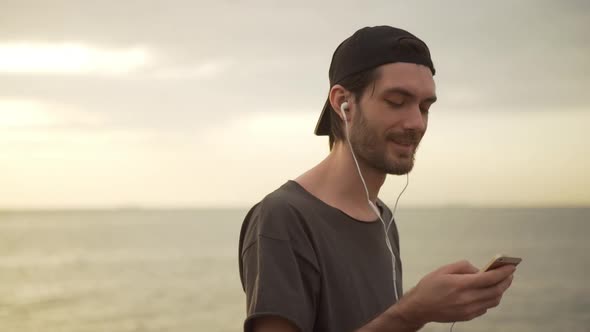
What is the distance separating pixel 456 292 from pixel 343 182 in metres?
0.74

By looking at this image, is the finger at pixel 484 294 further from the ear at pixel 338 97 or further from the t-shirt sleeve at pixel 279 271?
the ear at pixel 338 97

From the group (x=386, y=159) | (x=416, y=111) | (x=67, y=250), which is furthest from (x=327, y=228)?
(x=67, y=250)

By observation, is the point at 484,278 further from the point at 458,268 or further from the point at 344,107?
the point at 344,107

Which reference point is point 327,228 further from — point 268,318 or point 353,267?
point 268,318

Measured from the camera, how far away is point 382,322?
2.24m

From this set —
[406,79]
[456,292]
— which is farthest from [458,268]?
[406,79]

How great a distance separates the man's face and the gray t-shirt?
259mm

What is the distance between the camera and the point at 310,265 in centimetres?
237

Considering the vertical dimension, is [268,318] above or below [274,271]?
below

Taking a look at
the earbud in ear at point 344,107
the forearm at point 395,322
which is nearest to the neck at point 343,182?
the earbud in ear at point 344,107

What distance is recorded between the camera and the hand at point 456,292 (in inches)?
81.9

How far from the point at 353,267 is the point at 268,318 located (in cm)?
42

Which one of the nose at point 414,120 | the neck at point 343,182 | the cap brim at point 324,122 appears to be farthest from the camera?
the cap brim at point 324,122

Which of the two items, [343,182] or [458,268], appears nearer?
[458,268]
